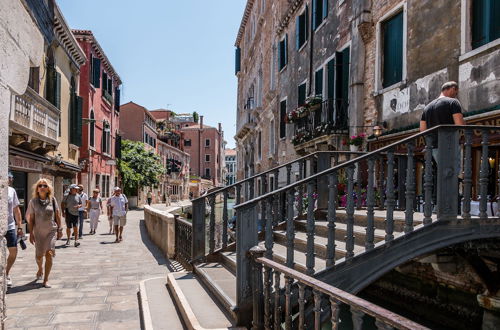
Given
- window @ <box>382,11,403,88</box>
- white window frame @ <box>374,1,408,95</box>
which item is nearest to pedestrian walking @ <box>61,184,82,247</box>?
white window frame @ <box>374,1,408,95</box>

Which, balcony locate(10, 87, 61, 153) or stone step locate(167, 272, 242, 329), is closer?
stone step locate(167, 272, 242, 329)

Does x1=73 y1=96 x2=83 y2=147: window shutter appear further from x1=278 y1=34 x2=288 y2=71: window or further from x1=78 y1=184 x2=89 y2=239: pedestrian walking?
x1=278 y1=34 x2=288 y2=71: window

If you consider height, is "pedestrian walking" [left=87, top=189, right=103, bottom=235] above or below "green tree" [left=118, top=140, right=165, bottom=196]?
below

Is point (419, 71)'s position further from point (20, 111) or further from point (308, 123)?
point (20, 111)

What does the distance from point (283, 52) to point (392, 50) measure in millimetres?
9521

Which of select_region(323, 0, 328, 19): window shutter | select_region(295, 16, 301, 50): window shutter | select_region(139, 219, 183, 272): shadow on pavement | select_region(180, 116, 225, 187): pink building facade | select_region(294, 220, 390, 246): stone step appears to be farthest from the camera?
select_region(180, 116, 225, 187): pink building facade

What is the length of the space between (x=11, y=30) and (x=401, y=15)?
8.61 meters

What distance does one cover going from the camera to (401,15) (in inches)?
362

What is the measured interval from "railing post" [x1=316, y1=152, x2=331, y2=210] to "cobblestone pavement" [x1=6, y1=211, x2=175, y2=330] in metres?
3.03

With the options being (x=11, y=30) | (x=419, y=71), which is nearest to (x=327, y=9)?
(x=419, y=71)

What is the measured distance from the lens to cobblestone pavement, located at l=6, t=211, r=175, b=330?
508 centimetres

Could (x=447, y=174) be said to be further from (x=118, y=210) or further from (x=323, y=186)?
(x=118, y=210)

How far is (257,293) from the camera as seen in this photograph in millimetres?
3896

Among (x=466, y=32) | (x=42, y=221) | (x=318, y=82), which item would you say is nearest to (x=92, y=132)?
(x=318, y=82)
